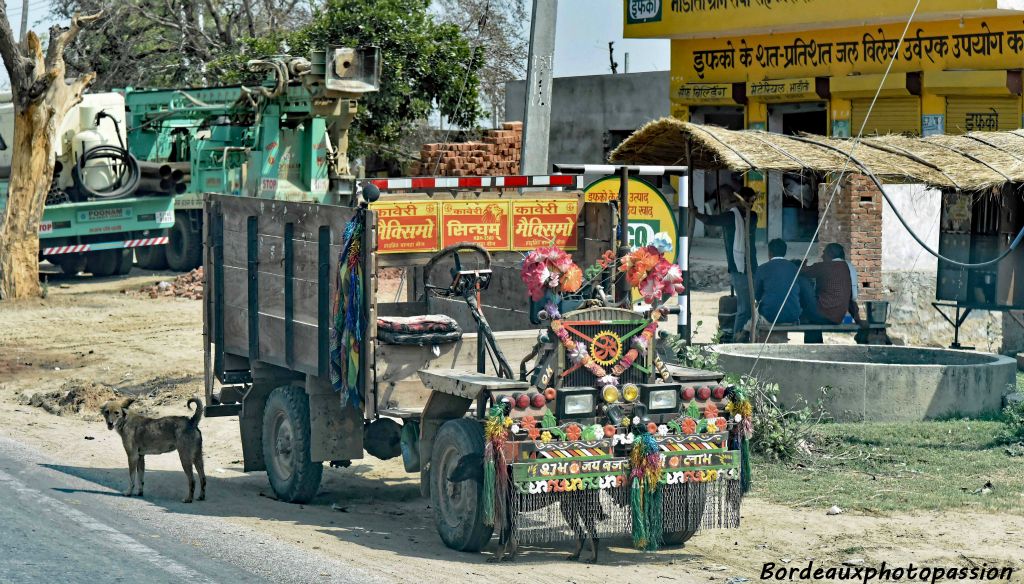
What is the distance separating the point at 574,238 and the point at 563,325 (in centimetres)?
290

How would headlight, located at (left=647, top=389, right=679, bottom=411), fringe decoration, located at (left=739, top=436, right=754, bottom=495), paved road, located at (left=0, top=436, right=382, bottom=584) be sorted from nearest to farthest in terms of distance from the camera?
paved road, located at (left=0, top=436, right=382, bottom=584) → headlight, located at (left=647, top=389, right=679, bottom=411) → fringe decoration, located at (left=739, top=436, right=754, bottom=495)

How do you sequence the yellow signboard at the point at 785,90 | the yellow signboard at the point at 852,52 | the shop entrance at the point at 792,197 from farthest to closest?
the shop entrance at the point at 792,197
the yellow signboard at the point at 785,90
the yellow signboard at the point at 852,52

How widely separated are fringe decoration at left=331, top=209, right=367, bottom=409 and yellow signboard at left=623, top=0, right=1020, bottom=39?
590 inches

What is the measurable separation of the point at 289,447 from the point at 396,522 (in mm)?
1107

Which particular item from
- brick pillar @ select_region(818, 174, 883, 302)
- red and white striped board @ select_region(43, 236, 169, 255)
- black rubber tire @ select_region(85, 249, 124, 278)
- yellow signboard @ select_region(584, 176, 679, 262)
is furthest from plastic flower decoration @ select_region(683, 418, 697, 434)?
black rubber tire @ select_region(85, 249, 124, 278)

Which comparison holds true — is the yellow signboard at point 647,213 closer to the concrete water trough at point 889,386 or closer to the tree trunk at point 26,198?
the concrete water trough at point 889,386

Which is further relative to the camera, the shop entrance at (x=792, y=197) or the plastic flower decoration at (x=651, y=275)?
the shop entrance at (x=792, y=197)

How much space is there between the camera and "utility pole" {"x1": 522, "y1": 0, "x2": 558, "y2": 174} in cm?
1386

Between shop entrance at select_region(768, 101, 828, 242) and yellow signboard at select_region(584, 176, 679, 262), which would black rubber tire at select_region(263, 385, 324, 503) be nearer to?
yellow signboard at select_region(584, 176, 679, 262)

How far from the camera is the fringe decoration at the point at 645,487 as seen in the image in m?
8.00

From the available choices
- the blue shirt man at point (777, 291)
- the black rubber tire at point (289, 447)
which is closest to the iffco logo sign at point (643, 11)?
the blue shirt man at point (777, 291)

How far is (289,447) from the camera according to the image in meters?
10.1

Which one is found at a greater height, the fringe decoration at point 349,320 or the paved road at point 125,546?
the fringe decoration at point 349,320

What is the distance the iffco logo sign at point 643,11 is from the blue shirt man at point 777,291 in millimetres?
12678
